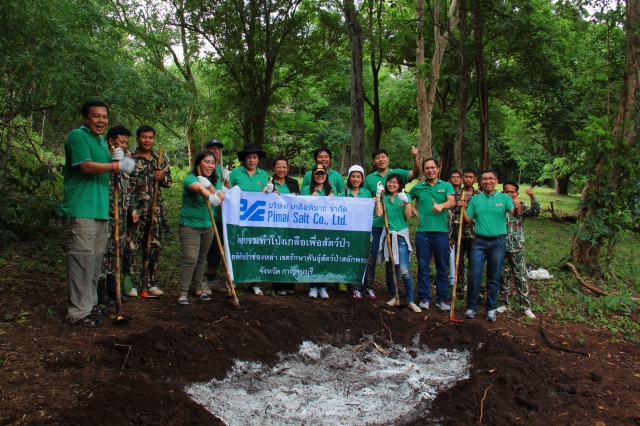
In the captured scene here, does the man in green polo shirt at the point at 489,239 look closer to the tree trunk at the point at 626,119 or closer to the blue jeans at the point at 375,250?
the blue jeans at the point at 375,250

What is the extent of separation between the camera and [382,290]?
716cm

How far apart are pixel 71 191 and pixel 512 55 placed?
16355mm

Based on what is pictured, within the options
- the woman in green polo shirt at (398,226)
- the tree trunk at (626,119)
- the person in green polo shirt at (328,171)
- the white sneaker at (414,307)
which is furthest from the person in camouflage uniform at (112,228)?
the tree trunk at (626,119)

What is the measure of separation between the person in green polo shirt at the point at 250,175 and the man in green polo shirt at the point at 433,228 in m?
2.07

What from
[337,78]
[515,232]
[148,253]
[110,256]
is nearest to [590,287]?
[515,232]

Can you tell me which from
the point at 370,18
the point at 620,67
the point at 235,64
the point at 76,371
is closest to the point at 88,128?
the point at 76,371

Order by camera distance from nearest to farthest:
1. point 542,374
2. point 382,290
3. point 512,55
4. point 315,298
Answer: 1. point 542,374
2. point 315,298
3. point 382,290
4. point 512,55

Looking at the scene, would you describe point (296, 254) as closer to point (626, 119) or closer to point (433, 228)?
point (433, 228)

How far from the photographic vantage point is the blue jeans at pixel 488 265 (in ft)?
19.5

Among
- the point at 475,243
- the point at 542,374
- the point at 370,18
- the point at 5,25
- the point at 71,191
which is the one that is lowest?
the point at 542,374

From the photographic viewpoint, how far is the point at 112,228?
532cm

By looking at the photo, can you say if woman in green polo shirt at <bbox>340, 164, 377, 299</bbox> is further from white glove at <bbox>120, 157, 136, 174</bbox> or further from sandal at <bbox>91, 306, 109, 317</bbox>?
sandal at <bbox>91, 306, 109, 317</bbox>

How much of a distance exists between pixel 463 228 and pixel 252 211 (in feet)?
9.59

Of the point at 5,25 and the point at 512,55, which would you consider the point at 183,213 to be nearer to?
the point at 5,25
